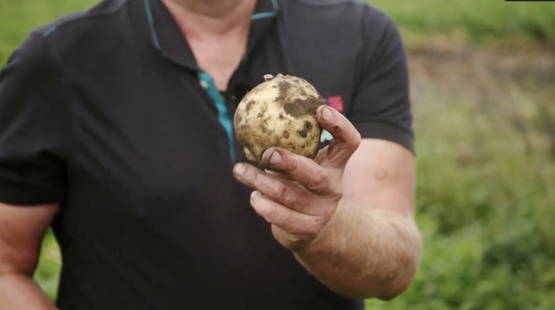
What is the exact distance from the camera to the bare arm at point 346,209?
1.51m

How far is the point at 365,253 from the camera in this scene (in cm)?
187

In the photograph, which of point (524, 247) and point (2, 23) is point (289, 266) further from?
point (2, 23)

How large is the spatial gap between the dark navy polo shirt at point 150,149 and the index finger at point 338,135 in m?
0.49

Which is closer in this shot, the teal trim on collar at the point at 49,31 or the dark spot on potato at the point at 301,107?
the dark spot on potato at the point at 301,107

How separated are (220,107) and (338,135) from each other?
0.58 m

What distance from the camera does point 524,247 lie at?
191 inches

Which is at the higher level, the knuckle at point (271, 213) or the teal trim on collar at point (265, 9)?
the teal trim on collar at point (265, 9)

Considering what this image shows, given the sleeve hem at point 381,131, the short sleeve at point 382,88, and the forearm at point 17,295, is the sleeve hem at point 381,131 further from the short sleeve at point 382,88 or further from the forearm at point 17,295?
the forearm at point 17,295

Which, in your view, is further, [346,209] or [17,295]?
[17,295]

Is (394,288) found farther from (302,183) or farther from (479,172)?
(479,172)

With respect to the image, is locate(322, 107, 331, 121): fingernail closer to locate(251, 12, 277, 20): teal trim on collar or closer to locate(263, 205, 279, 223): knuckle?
locate(263, 205, 279, 223): knuckle

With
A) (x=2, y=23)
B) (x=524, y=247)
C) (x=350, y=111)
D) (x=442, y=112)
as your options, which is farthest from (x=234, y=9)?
(x=2, y=23)

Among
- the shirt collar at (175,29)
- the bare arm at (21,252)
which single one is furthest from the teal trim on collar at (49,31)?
the bare arm at (21,252)

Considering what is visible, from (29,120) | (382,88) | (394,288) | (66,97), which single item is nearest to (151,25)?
(66,97)
